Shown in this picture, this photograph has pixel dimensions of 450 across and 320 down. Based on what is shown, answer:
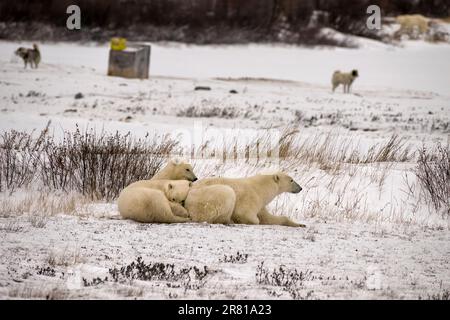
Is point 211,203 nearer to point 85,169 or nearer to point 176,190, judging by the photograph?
point 176,190

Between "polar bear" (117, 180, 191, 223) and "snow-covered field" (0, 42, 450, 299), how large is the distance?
0.15 metres

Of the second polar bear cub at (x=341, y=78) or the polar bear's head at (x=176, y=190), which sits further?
the second polar bear cub at (x=341, y=78)

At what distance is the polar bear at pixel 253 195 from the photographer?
9.44 meters

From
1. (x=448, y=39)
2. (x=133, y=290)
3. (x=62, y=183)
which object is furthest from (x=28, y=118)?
(x=448, y=39)

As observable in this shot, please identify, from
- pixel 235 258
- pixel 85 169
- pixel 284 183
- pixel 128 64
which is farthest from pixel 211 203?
pixel 128 64

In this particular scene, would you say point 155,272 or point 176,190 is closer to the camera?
point 155,272

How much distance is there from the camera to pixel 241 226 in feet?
30.5

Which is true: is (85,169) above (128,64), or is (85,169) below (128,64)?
below

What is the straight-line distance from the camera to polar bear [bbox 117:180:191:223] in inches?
355

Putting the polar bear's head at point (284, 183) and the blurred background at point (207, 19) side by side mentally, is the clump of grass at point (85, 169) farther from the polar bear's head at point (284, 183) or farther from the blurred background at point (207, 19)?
the blurred background at point (207, 19)

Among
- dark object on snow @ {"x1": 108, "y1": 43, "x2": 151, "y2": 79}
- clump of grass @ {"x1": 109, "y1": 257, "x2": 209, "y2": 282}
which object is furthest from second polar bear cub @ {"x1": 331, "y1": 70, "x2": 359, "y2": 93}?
clump of grass @ {"x1": 109, "y1": 257, "x2": 209, "y2": 282}

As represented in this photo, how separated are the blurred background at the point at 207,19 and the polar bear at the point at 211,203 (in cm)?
2747

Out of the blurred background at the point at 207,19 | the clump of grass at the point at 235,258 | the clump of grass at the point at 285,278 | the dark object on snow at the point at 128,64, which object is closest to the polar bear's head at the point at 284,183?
the clump of grass at the point at 235,258

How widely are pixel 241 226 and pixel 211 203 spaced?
429 millimetres
